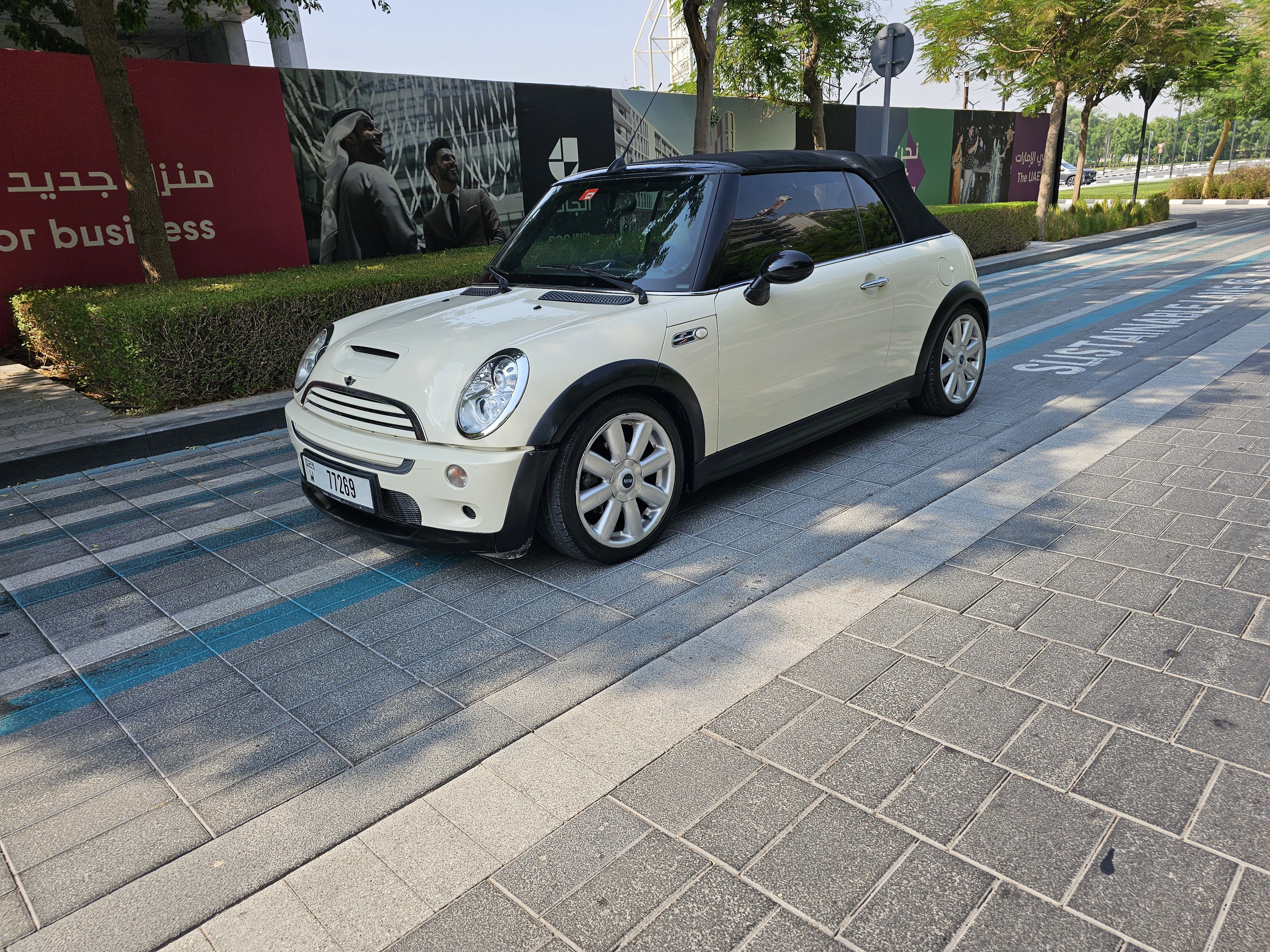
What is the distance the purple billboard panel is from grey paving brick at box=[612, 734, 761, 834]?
1086 inches

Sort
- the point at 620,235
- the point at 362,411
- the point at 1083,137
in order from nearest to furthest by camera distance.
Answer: the point at 362,411, the point at 620,235, the point at 1083,137

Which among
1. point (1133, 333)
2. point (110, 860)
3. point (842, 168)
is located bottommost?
point (110, 860)

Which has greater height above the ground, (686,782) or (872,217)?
(872,217)

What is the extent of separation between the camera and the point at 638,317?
3654mm

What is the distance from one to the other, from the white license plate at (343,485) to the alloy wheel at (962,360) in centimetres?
377

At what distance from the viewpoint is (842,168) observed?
4.83 m

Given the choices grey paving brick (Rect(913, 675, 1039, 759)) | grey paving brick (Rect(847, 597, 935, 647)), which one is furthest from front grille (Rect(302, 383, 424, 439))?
grey paving brick (Rect(913, 675, 1039, 759))

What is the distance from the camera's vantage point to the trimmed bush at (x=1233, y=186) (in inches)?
1328

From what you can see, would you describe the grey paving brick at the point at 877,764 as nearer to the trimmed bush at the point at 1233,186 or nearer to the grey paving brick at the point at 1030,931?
the grey paving brick at the point at 1030,931

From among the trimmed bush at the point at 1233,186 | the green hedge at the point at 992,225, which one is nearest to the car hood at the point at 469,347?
the green hedge at the point at 992,225

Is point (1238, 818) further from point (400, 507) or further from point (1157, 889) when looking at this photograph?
point (400, 507)

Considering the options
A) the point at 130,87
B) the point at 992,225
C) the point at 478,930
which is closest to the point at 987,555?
the point at 478,930

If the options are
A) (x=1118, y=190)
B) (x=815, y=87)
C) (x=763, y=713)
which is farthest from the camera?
(x=1118, y=190)

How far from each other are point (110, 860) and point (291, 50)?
56.7 ft
